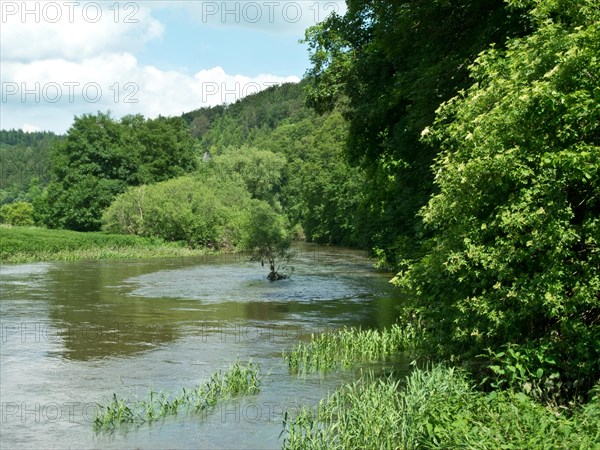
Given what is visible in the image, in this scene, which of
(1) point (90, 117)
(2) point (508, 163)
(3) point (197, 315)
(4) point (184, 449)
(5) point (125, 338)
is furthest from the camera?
(1) point (90, 117)

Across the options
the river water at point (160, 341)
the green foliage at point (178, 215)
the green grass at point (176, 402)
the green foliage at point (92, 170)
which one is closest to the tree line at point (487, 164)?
the river water at point (160, 341)

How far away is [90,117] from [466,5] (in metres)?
67.9

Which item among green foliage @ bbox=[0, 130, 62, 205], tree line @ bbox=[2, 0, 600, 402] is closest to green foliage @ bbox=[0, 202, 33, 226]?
green foliage @ bbox=[0, 130, 62, 205]

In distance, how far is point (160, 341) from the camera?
21812mm

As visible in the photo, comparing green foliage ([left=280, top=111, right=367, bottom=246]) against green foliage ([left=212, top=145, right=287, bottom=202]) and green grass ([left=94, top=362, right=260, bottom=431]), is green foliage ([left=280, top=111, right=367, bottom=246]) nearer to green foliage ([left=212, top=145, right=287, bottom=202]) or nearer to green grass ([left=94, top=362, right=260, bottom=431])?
green foliage ([left=212, top=145, right=287, bottom=202])

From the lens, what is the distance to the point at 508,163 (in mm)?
10359

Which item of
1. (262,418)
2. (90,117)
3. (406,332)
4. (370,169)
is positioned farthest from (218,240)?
(262,418)

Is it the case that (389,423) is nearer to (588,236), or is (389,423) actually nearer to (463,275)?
(463,275)

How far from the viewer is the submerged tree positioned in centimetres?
4075

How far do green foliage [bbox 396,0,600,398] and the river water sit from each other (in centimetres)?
422

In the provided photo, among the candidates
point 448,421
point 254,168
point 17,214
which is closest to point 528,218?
point 448,421

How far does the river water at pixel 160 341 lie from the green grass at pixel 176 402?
276 millimetres

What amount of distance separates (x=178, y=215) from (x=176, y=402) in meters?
55.2

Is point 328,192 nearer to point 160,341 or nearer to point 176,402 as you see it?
point 160,341
